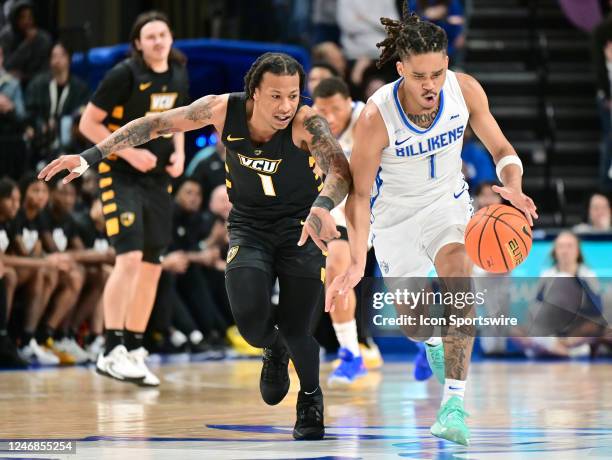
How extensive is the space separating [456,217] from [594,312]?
5618 mm

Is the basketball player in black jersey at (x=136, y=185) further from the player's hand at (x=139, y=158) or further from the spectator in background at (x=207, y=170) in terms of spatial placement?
the spectator in background at (x=207, y=170)

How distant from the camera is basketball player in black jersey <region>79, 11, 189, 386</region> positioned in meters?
8.34

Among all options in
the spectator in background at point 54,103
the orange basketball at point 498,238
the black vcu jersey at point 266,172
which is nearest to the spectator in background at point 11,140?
the spectator in background at point 54,103

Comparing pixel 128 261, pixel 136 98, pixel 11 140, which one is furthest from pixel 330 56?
pixel 128 261

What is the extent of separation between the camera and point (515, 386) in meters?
8.80

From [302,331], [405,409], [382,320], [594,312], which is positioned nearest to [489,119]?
[302,331]

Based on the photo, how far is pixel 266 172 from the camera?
5.90 m

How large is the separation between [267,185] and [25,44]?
6.98 m

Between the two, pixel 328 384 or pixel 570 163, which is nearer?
pixel 328 384

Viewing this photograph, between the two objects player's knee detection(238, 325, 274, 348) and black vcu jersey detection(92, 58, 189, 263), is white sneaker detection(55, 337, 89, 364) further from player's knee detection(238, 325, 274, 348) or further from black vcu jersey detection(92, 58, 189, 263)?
player's knee detection(238, 325, 274, 348)

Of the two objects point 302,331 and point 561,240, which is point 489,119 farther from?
point 561,240

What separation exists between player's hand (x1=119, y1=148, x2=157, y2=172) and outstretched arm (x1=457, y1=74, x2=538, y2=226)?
3.02 meters

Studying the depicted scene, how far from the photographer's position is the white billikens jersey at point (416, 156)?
5840 mm

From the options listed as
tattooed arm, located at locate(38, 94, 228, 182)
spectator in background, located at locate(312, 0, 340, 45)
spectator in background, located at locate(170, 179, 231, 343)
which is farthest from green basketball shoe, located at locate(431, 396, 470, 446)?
spectator in background, located at locate(312, 0, 340, 45)
